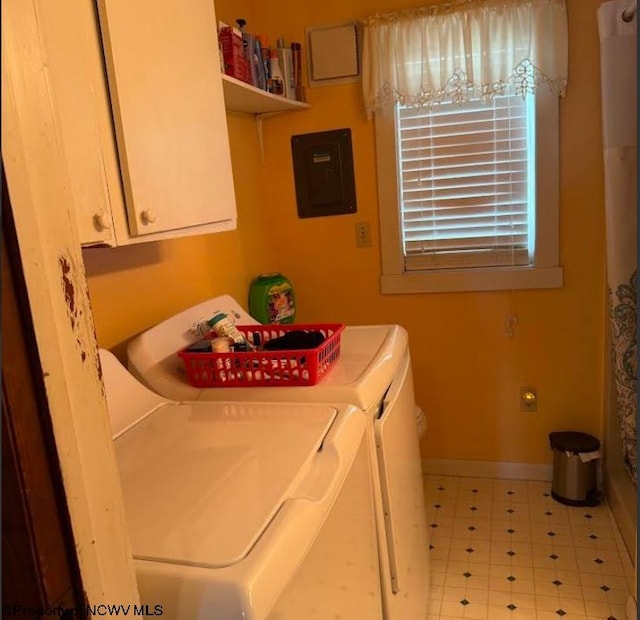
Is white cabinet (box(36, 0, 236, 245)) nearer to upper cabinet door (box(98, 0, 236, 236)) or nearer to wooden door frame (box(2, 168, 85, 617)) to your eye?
upper cabinet door (box(98, 0, 236, 236))

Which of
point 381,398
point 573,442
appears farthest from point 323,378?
point 573,442

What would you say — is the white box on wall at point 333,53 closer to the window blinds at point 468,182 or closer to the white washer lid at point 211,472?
the window blinds at point 468,182

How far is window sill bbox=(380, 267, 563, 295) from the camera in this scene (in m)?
2.36

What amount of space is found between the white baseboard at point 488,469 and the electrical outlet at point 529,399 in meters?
0.27

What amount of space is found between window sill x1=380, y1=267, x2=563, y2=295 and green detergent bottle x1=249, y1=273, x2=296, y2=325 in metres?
0.44

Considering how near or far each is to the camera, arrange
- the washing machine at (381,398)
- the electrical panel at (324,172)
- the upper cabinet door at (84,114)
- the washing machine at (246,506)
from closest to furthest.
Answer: the washing machine at (246,506), the upper cabinet door at (84,114), the washing machine at (381,398), the electrical panel at (324,172)

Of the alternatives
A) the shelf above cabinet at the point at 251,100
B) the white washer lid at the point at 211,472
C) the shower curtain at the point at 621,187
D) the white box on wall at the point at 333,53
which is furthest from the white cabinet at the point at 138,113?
the shower curtain at the point at 621,187

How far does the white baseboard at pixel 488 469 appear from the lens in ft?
8.41

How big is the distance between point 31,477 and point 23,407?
0.06m

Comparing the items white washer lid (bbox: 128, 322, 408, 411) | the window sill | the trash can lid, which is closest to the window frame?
the window sill

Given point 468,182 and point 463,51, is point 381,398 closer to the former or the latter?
point 468,182

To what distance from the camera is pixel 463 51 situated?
7.26 ft

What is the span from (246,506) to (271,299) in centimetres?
151

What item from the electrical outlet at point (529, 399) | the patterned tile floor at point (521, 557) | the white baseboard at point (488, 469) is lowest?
the patterned tile floor at point (521, 557)
